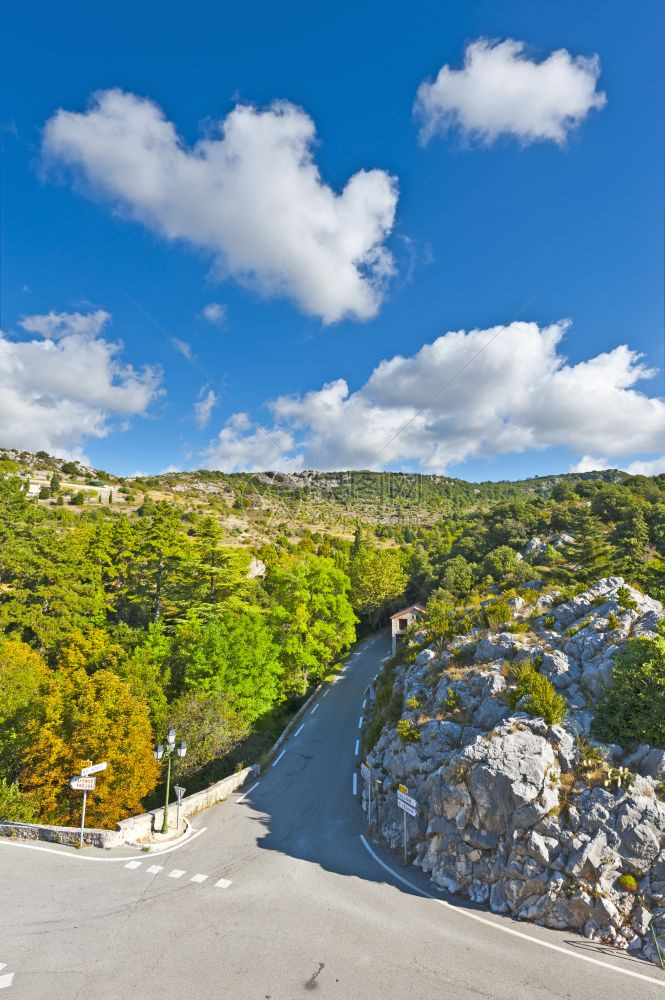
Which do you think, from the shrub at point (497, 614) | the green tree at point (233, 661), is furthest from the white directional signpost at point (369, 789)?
the shrub at point (497, 614)

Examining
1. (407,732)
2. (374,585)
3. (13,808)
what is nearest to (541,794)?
(407,732)

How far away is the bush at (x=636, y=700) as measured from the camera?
1323 centimetres

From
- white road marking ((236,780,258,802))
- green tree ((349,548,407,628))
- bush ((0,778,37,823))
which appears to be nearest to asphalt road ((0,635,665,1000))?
bush ((0,778,37,823))

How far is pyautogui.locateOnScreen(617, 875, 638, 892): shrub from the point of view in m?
10.7

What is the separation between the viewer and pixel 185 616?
31.6 metres

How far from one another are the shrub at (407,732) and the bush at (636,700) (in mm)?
6115

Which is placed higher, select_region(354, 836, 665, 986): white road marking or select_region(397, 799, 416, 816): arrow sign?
select_region(397, 799, 416, 816): arrow sign

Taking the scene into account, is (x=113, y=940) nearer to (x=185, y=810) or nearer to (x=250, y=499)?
(x=185, y=810)

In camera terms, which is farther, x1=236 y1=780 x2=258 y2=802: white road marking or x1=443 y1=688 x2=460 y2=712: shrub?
x1=236 y1=780 x2=258 y2=802: white road marking

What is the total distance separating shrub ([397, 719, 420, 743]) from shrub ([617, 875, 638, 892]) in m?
7.02

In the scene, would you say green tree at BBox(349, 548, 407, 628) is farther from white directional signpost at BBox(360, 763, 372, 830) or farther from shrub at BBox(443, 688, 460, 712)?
shrub at BBox(443, 688, 460, 712)

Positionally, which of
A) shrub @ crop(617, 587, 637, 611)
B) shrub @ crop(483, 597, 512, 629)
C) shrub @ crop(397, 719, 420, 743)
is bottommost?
shrub @ crop(397, 719, 420, 743)

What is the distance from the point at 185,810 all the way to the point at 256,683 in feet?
28.0

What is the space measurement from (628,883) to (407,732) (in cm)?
762
